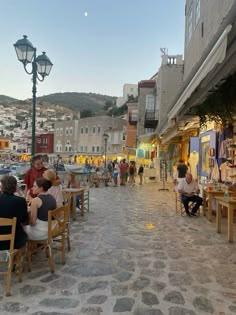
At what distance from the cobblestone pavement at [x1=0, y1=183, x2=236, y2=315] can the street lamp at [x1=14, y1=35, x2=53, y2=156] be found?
12.7 ft

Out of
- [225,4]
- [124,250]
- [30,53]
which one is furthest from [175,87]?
[124,250]

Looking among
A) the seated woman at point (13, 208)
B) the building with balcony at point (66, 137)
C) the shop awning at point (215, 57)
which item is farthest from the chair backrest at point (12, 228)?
the building with balcony at point (66, 137)

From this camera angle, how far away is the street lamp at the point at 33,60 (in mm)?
7355

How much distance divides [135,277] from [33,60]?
6.05m

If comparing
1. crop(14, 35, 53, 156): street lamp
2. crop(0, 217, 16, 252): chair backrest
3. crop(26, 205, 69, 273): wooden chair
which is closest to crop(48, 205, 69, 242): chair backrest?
crop(26, 205, 69, 273): wooden chair

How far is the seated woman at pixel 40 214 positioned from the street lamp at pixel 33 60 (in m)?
3.69

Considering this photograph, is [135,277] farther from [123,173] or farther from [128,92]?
[128,92]

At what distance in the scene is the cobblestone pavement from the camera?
3.08m

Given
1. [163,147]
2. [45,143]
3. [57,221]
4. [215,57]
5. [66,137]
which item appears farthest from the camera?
[45,143]

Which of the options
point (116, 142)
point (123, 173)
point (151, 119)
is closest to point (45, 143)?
point (116, 142)

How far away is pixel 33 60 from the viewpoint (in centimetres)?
770

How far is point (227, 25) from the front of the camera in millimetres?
3238

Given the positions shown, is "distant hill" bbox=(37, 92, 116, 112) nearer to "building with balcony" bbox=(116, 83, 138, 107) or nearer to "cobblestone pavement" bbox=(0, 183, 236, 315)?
"building with balcony" bbox=(116, 83, 138, 107)

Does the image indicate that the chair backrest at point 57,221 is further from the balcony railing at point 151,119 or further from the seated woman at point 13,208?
the balcony railing at point 151,119
